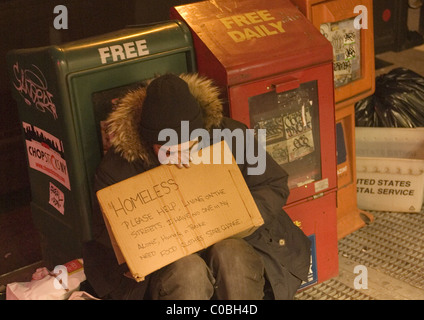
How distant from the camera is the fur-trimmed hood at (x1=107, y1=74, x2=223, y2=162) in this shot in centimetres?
281

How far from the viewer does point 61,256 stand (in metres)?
3.55

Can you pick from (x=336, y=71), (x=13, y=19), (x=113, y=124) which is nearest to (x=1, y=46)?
(x=13, y=19)

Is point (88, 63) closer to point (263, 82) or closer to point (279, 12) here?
point (263, 82)

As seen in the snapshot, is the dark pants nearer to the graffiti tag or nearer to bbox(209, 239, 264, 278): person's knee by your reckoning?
bbox(209, 239, 264, 278): person's knee

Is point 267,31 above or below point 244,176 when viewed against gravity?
above

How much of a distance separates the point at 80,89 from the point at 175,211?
0.70 m

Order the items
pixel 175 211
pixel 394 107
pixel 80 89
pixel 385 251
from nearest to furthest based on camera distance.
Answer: pixel 175 211 < pixel 80 89 < pixel 385 251 < pixel 394 107

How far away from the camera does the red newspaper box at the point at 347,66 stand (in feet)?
11.7

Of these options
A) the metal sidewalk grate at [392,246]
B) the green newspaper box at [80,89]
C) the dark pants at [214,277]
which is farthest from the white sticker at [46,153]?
the metal sidewalk grate at [392,246]

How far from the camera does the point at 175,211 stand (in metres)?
2.76

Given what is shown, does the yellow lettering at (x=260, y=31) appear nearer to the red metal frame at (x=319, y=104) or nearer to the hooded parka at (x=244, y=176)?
the red metal frame at (x=319, y=104)

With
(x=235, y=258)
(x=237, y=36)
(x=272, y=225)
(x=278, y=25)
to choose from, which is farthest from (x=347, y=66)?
(x=235, y=258)

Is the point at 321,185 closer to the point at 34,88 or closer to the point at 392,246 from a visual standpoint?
the point at 392,246

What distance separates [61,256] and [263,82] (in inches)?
55.7
